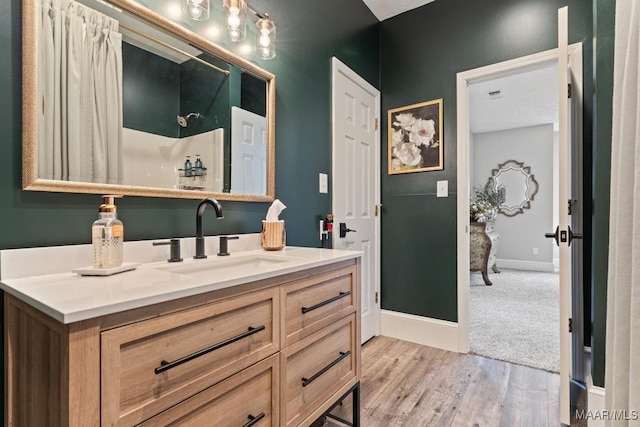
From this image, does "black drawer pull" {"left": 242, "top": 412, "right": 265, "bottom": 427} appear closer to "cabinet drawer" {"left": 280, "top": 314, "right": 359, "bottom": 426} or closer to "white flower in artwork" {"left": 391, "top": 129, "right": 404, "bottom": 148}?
"cabinet drawer" {"left": 280, "top": 314, "right": 359, "bottom": 426}

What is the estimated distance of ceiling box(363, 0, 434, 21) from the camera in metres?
2.66

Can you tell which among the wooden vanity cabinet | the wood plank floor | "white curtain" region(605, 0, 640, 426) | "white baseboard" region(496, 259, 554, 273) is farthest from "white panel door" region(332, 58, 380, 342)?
"white baseboard" region(496, 259, 554, 273)

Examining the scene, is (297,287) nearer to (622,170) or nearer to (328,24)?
(622,170)

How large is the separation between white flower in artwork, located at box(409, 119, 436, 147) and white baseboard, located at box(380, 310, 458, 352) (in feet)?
4.80

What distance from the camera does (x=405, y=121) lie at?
278cm

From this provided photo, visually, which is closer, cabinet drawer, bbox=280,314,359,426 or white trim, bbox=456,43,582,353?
cabinet drawer, bbox=280,314,359,426

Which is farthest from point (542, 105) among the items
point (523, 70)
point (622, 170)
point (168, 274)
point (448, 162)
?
point (168, 274)

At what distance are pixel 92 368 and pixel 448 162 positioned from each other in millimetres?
2533

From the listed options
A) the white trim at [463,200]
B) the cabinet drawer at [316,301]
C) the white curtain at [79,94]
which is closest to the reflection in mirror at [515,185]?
the white trim at [463,200]

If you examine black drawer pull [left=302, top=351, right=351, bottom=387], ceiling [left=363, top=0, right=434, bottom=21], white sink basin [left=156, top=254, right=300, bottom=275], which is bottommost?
black drawer pull [left=302, top=351, right=351, bottom=387]

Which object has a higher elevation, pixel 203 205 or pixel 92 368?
pixel 203 205

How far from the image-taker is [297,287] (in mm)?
1172

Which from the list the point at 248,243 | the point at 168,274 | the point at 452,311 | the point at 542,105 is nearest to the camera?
the point at 168,274

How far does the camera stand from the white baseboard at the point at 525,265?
5707 mm
